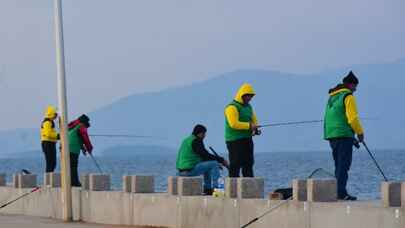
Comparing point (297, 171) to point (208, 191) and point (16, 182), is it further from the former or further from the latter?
point (208, 191)

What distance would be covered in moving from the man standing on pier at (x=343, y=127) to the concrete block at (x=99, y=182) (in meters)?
4.99

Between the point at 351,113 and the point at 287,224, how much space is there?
199 centimetres

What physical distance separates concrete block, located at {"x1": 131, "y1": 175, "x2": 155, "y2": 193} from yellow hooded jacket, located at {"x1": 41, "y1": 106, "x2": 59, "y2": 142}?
584 cm

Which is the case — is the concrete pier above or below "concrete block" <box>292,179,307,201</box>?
below

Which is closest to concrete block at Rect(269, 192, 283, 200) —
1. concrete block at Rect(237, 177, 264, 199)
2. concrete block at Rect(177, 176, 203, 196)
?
concrete block at Rect(237, 177, 264, 199)

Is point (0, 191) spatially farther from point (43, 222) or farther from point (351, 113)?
point (351, 113)

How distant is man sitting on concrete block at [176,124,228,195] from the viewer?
821 inches

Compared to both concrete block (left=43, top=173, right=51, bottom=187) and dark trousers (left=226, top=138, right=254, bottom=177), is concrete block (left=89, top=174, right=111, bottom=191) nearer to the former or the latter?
concrete block (left=43, top=173, right=51, bottom=187)

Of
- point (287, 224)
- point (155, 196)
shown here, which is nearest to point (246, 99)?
point (155, 196)

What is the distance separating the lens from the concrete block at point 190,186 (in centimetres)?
1892

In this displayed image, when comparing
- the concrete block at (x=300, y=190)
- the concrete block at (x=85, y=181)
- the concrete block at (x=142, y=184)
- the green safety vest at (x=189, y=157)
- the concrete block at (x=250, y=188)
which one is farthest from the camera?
the concrete block at (x=85, y=181)

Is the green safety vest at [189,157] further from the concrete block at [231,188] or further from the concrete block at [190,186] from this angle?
the concrete block at [231,188]

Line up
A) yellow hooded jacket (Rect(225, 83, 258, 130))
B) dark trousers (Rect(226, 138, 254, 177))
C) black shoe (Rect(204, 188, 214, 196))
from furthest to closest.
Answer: black shoe (Rect(204, 188, 214, 196)), dark trousers (Rect(226, 138, 254, 177)), yellow hooded jacket (Rect(225, 83, 258, 130))

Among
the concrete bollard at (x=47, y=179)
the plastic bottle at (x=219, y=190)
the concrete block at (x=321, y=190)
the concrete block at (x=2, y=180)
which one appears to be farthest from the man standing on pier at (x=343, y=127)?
the concrete block at (x=2, y=180)
